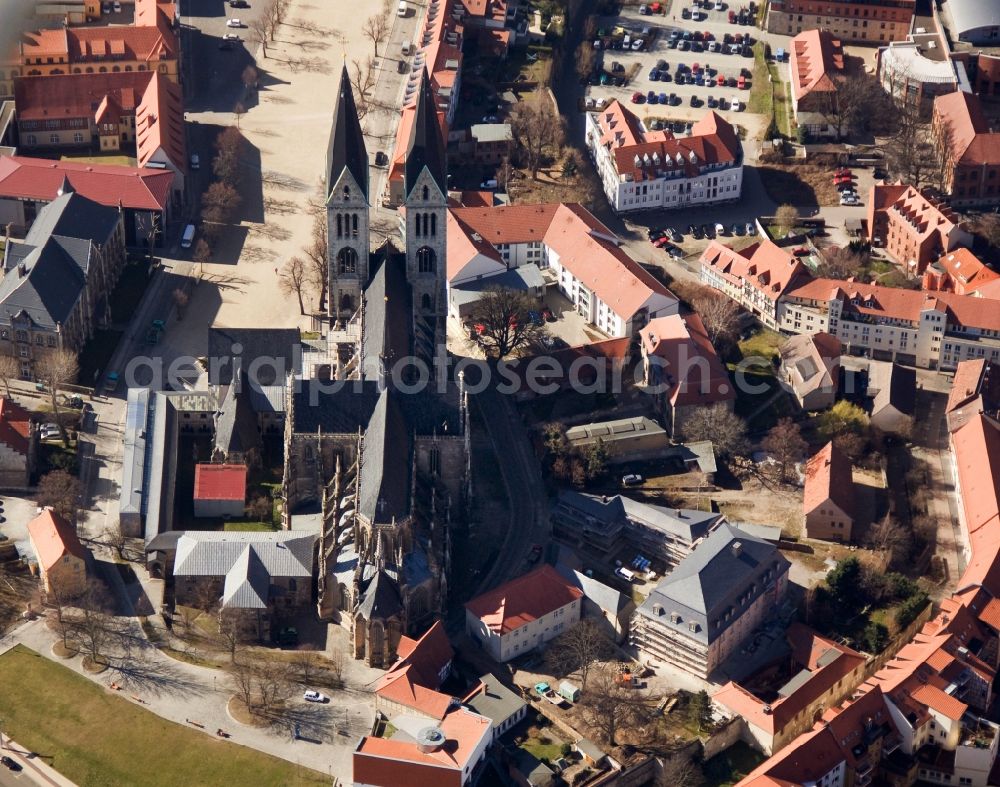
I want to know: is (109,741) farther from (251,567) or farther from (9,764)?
(251,567)

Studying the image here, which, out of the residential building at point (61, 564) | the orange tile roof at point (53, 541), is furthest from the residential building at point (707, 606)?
the orange tile roof at point (53, 541)

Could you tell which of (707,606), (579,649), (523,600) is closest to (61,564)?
(523,600)

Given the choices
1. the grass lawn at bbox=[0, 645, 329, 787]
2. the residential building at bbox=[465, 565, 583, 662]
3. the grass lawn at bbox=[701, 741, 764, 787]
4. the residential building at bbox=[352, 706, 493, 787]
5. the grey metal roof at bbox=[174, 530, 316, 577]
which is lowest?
the grass lawn at bbox=[701, 741, 764, 787]

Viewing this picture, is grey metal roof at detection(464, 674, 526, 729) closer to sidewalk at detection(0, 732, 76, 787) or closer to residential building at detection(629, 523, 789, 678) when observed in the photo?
residential building at detection(629, 523, 789, 678)

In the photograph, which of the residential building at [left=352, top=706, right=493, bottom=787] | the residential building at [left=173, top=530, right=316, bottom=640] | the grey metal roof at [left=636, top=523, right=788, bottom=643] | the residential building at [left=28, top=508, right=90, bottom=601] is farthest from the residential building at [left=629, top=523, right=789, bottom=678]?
the residential building at [left=28, top=508, right=90, bottom=601]

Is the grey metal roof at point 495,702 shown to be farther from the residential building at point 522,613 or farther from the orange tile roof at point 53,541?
the orange tile roof at point 53,541
